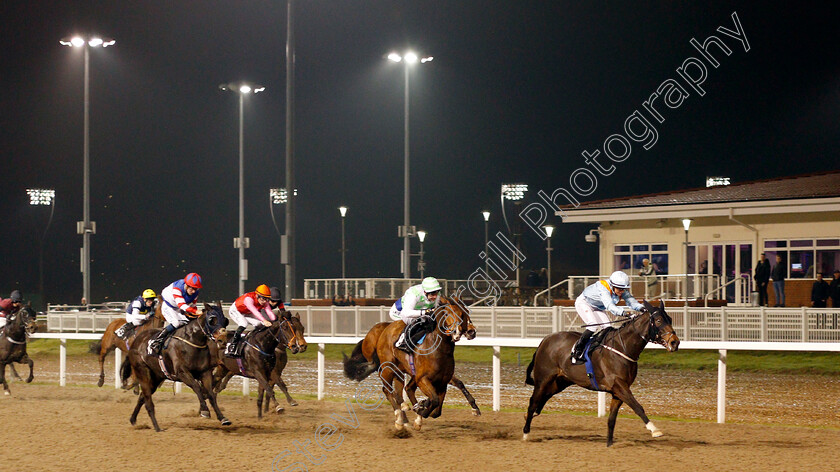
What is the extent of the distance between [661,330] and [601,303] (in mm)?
1007

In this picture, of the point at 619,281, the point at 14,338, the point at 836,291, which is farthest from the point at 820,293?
the point at 14,338

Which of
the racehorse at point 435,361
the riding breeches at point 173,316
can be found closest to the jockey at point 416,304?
the racehorse at point 435,361

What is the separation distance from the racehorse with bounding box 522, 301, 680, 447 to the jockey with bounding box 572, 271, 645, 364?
136 mm

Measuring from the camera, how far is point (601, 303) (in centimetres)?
863

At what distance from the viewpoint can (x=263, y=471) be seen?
7.09m

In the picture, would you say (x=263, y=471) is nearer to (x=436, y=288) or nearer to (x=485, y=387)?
(x=436, y=288)

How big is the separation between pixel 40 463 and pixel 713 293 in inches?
714

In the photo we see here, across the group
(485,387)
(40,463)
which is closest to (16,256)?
(485,387)

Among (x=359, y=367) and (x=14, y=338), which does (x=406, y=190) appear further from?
(x=359, y=367)

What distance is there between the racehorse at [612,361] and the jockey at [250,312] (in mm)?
3540

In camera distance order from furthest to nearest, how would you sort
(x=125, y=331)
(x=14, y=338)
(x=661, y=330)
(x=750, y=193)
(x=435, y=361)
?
(x=750, y=193)
(x=14, y=338)
(x=125, y=331)
(x=435, y=361)
(x=661, y=330)

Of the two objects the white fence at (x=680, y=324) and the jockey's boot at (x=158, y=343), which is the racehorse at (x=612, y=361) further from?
the white fence at (x=680, y=324)

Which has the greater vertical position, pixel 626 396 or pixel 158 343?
pixel 158 343

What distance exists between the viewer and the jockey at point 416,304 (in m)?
9.00
